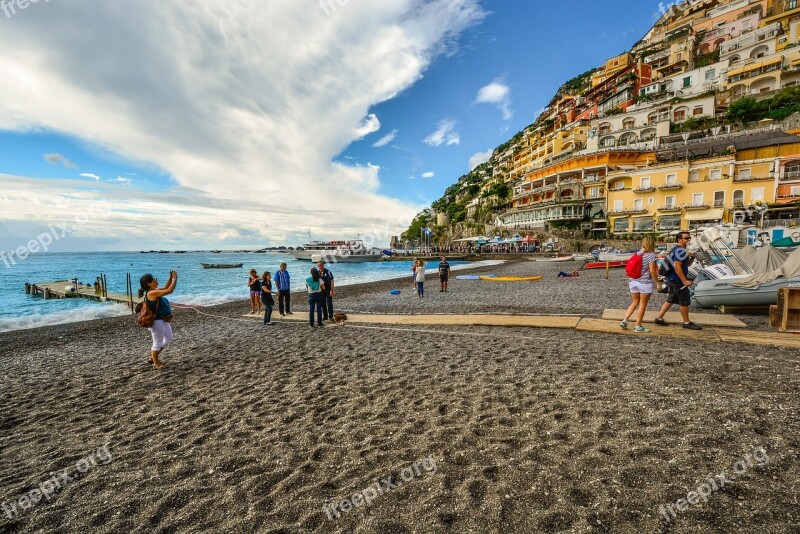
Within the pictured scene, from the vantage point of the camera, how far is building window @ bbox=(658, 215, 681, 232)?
4253 centimetres

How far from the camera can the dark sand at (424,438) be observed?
2.85 m

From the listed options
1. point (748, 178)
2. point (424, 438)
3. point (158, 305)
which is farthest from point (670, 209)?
point (158, 305)

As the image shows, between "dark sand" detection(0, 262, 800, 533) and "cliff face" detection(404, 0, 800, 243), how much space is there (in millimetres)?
59391

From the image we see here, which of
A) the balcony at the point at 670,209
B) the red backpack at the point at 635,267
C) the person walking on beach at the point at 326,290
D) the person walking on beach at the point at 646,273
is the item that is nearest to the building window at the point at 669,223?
the balcony at the point at 670,209

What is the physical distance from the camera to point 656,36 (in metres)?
84.2

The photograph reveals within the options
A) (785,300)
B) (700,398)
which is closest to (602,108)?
(785,300)

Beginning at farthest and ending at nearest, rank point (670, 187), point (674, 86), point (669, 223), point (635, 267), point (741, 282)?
point (674, 86) → point (669, 223) → point (670, 187) → point (741, 282) → point (635, 267)

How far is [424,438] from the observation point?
397 centimetres

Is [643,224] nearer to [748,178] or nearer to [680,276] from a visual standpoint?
[748,178]

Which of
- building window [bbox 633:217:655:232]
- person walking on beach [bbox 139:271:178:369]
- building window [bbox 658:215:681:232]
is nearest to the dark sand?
person walking on beach [bbox 139:271:178:369]

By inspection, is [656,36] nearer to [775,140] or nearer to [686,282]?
[775,140]

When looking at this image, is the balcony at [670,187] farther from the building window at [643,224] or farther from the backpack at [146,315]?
the backpack at [146,315]

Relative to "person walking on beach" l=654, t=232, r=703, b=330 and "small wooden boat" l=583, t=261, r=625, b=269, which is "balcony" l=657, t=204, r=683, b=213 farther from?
"person walking on beach" l=654, t=232, r=703, b=330

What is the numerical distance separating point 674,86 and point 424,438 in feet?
263
